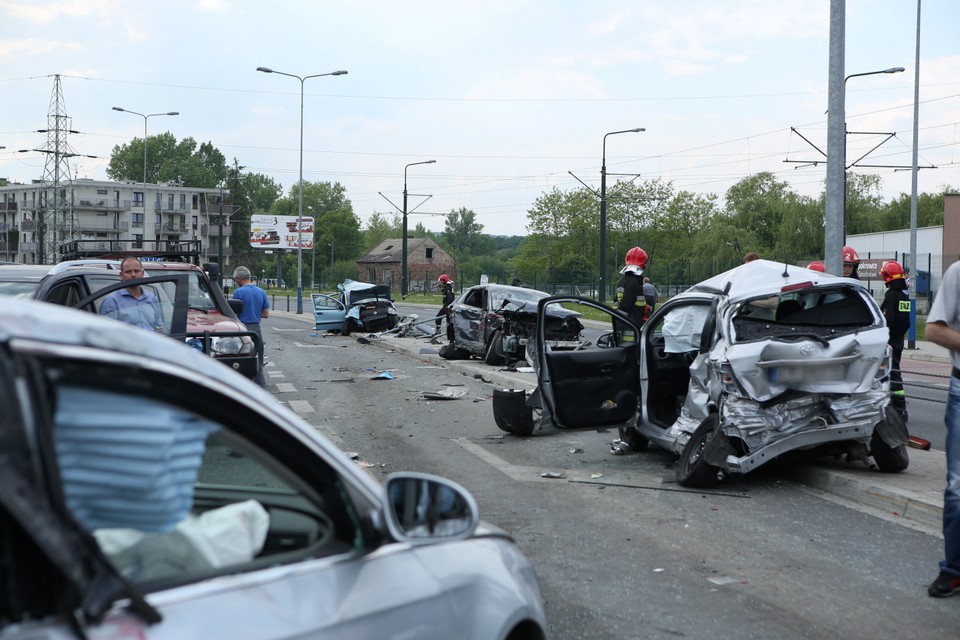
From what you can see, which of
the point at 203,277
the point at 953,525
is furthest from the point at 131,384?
the point at 203,277

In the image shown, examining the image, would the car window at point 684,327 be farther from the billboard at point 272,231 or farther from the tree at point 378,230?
the tree at point 378,230

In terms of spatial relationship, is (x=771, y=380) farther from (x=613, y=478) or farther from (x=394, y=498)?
(x=394, y=498)

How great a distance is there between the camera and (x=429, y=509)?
8.41 feet

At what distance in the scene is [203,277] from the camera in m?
12.1

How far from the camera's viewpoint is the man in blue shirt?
8.87 m

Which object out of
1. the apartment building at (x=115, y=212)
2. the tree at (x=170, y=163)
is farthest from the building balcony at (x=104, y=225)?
the tree at (x=170, y=163)

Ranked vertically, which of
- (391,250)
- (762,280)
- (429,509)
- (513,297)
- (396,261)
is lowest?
(429,509)

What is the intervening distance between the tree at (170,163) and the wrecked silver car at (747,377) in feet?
452

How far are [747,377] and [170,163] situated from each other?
462 ft

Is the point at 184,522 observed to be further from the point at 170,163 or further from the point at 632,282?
the point at 170,163

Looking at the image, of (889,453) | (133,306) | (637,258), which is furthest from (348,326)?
(889,453)

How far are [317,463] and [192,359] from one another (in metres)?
0.43

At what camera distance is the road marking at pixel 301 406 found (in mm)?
12711

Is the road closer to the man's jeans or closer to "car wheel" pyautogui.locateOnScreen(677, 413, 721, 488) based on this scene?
"car wheel" pyautogui.locateOnScreen(677, 413, 721, 488)
